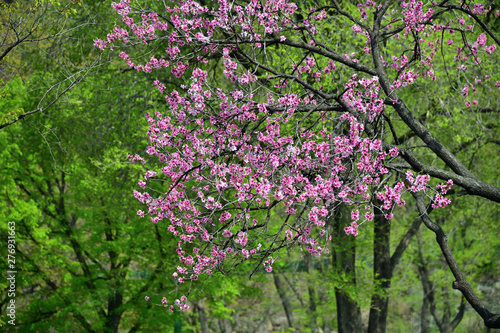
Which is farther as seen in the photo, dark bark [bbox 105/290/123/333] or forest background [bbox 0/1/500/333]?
dark bark [bbox 105/290/123/333]

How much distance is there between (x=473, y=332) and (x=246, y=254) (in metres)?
12.1

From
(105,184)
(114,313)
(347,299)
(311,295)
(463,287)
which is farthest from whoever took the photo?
(311,295)

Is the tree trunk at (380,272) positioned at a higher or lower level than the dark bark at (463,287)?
higher

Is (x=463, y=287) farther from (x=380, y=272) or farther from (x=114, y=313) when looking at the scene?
(x=114, y=313)

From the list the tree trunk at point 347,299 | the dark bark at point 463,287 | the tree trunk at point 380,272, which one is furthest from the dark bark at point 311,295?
the dark bark at point 463,287

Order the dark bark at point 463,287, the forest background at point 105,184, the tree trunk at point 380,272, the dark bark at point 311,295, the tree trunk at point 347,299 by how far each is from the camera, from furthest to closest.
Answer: the dark bark at point 311,295
the tree trunk at point 380,272
the tree trunk at point 347,299
the forest background at point 105,184
the dark bark at point 463,287

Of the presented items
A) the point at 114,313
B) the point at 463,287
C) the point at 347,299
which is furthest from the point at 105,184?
the point at 463,287

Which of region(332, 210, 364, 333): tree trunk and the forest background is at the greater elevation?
the forest background

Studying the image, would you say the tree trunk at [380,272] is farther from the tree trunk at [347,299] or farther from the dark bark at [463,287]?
the dark bark at [463,287]

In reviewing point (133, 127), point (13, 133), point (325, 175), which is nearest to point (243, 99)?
point (325, 175)

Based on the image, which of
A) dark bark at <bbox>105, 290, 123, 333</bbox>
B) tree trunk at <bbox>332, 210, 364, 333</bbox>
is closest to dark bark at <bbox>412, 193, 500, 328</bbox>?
tree trunk at <bbox>332, 210, 364, 333</bbox>

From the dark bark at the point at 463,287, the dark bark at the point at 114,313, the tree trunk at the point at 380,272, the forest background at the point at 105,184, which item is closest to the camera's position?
the dark bark at the point at 463,287

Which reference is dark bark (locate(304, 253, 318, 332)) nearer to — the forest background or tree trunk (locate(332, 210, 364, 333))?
the forest background

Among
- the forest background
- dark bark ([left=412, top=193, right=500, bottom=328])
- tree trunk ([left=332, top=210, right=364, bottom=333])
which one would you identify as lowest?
dark bark ([left=412, top=193, right=500, bottom=328])
